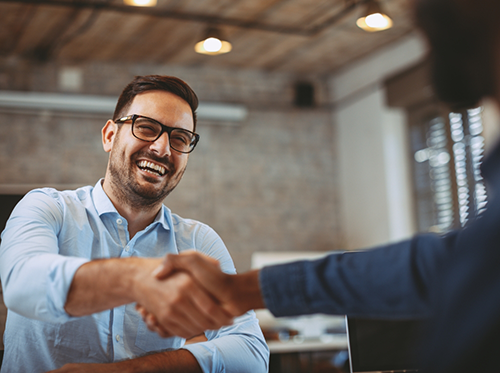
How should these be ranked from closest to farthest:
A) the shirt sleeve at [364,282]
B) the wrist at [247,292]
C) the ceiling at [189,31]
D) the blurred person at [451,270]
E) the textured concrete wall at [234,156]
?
1. the blurred person at [451,270]
2. the shirt sleeve at [364,282]
3. the wrist at [247,292]
4. the ceiling at [189,31]
5. the textured concrete wall at [234,156]

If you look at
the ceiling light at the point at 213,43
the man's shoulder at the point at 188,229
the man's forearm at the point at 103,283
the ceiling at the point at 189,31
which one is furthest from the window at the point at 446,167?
the man's forearm at the point at 103,283

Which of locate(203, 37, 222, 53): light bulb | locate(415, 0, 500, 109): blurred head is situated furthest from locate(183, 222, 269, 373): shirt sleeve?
locate(203, 37, 222, 53): light bulb

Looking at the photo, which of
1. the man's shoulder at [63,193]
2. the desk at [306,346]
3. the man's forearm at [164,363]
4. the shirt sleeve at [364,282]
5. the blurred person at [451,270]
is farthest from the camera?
the desk at [306,346]

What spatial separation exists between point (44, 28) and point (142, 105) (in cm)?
376

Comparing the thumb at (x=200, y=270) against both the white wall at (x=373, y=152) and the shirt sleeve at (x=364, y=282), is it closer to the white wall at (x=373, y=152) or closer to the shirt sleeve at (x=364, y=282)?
the shirt sleeve at (x=364, y=282)

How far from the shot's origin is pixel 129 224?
5.52 ft

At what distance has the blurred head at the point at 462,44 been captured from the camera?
1.99 feet

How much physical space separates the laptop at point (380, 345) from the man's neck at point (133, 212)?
665 millimetres

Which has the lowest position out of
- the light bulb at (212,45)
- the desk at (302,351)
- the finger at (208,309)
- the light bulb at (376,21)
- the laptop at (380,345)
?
the desk at (302,351)

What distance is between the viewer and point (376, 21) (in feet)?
13.2

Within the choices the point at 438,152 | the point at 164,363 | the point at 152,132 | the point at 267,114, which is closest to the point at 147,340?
the point at 164,363

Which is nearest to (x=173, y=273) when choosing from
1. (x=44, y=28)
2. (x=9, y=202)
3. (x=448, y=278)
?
(x=448, y=278)

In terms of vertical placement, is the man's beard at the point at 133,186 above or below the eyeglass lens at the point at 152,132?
below

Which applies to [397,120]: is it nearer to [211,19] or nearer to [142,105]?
[211,19]
